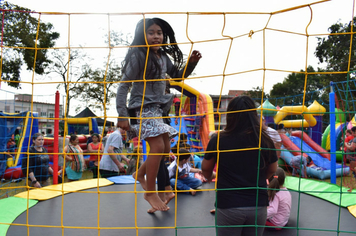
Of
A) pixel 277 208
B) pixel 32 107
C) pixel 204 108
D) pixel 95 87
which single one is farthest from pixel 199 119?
pixel 32 107

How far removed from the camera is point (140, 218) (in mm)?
2010

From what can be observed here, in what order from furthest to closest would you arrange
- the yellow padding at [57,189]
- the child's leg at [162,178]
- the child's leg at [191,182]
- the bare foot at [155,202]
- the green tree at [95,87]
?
the green tree at [95,87], the child's leg at [191,182], the yellow padding at [57,189], the child's leg at [162,178], the bare foot at [155,202]

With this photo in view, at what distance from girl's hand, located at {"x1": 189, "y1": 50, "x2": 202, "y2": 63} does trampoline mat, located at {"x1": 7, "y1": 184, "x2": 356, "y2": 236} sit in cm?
92

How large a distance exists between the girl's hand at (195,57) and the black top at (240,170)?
1.91ft

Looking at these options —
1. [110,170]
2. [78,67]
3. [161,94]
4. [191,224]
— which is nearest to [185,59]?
[161,94]

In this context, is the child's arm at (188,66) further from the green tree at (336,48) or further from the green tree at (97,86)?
the green tree at (97,86)

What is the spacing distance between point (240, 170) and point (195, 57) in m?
0.77

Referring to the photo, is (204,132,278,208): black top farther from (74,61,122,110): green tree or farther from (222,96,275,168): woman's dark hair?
(74,61,122,110): green tree

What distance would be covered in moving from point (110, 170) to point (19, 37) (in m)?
7.30

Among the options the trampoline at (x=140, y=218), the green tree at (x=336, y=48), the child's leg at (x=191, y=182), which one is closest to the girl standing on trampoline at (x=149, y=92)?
the trampoline at (x=140, y=218)

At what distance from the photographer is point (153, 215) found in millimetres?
2082

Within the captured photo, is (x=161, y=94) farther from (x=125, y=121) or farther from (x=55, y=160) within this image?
(x=55, y=160)

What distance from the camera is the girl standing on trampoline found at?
173 centimetres

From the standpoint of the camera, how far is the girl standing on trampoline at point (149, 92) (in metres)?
1.73
